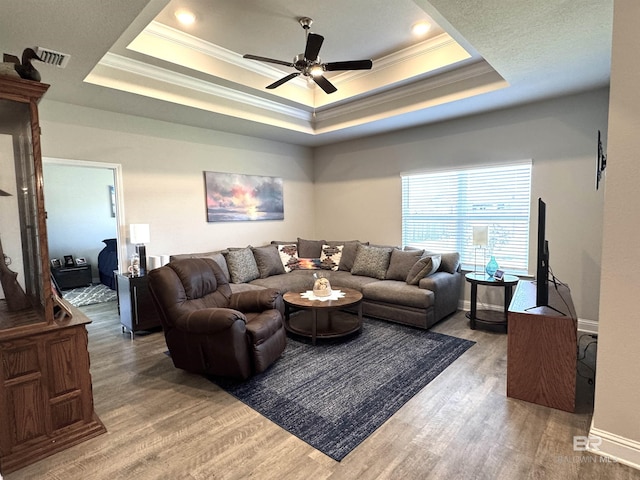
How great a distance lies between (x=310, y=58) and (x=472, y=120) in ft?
9.04

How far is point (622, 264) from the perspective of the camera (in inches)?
72.6

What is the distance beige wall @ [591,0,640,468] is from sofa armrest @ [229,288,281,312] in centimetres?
253

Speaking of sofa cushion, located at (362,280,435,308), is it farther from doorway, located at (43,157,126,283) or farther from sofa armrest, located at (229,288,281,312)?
doorway, located at (43,157,126,283)

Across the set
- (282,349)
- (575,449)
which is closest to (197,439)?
(282,349)

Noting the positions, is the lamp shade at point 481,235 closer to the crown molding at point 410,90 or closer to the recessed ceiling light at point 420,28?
the crown molding at point 410,90

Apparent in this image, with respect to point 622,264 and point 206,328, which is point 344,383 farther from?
point 622,264

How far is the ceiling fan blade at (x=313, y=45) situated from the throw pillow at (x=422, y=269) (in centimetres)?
269

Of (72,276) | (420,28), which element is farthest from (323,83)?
(72,276)

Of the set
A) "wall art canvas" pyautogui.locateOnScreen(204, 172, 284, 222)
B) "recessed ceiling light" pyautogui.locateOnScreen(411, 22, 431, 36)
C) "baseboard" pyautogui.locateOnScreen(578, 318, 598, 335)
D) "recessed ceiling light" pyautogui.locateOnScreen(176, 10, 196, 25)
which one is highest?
"recessed ceiling light" pyautogui.locateOnScreen(411, 22, 431, 36)

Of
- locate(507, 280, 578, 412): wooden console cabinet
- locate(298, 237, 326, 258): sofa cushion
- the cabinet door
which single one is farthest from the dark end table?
locate(507, 280, 578, 412): wooden console cabinet

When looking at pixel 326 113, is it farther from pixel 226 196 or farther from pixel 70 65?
pixel 70 65

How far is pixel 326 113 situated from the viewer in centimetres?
511

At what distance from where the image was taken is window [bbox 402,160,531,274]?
429cm

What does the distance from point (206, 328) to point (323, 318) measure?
5.94 ft
